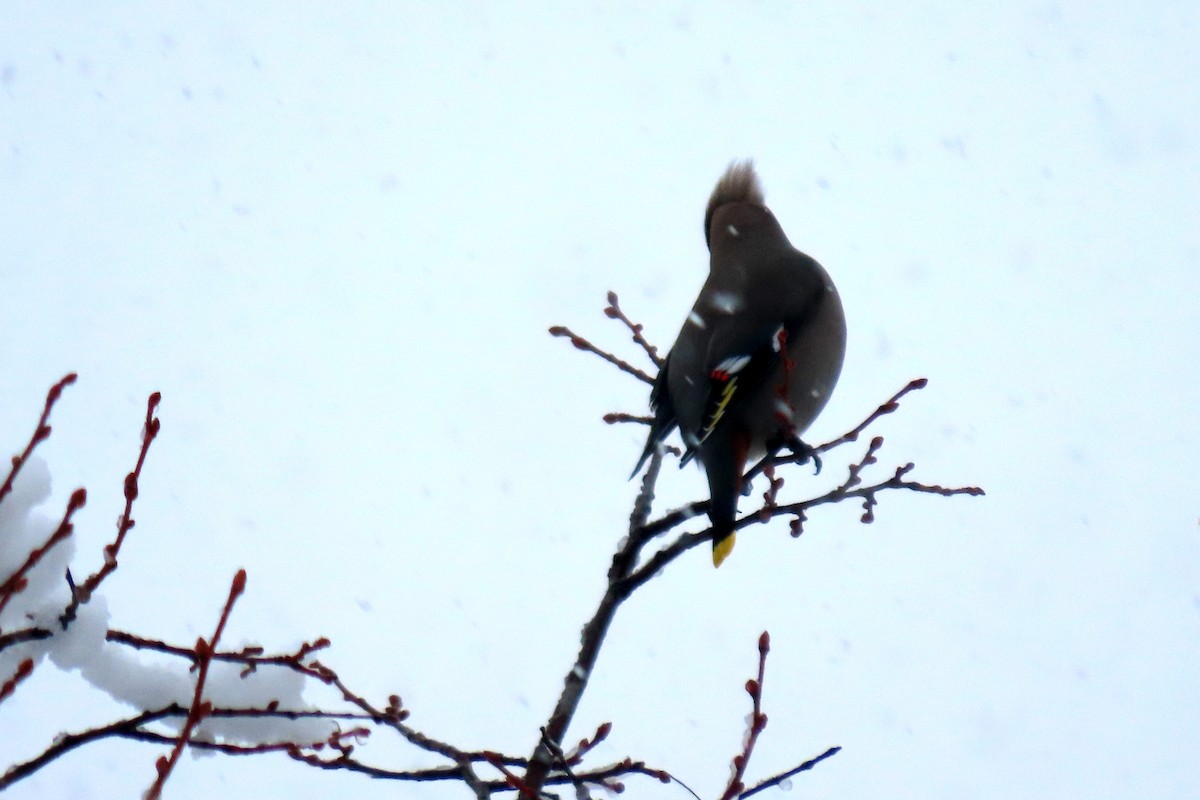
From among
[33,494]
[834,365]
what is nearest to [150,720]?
[33,494]

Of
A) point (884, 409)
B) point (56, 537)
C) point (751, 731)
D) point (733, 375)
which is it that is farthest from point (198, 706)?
point (733, 375)

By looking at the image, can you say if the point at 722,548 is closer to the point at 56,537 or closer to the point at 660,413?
the point at 660,413

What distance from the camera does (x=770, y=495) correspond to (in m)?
2.49

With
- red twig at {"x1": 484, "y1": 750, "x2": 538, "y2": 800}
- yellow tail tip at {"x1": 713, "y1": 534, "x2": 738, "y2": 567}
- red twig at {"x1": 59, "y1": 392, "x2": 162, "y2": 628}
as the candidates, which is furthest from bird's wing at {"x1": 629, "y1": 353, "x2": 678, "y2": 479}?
red twig at {"x1": 59, "y1": 392, "x2": 162, "y2": 628}

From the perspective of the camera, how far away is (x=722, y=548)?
287 centimetres

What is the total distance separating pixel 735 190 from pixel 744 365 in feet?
4.36

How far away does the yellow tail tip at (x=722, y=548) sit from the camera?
2799mm

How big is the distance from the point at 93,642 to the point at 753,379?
6.61ft

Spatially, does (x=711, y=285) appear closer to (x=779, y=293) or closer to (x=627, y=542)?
(x=779, y=293)

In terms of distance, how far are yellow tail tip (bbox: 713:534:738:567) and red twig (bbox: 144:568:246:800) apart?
1.63m

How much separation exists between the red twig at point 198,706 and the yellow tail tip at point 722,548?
163cm

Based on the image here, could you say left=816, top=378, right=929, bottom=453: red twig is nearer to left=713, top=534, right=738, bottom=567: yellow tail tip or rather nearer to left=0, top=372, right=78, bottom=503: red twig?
left=713, top=534, right=738, bottom=567: yellow tail tip

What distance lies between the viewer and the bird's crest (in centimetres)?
441

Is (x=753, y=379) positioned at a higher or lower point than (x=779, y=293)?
lower
